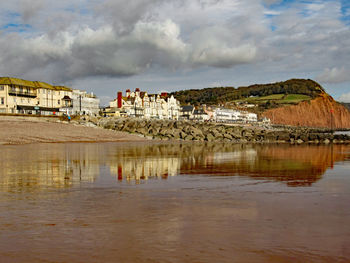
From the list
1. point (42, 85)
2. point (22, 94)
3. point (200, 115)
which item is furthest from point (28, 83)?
point (200, 115)

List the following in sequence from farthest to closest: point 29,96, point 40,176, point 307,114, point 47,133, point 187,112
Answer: point 307,114 → point 187,112 → point 29,96 → point 47,133 → point 40,176

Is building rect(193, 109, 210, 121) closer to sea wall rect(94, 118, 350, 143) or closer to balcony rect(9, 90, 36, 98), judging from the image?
sea wall rect(94, 118, 350, 143)

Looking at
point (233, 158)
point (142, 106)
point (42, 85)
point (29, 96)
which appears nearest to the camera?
point (233, 158)

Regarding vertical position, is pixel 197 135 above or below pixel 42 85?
below

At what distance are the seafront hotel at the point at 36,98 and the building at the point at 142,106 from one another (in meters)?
8.52

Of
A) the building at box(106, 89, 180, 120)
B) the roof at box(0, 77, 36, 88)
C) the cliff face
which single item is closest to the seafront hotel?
the roof at box(0, 77, 36, 88)

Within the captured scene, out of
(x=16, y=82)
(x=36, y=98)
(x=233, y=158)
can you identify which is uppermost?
(x=16, y=82)

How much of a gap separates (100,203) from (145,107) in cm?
9269

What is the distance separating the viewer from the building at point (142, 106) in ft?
298

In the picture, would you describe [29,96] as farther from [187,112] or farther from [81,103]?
[187,112]

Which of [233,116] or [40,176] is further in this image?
[233,116]

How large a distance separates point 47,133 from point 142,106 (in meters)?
53.2

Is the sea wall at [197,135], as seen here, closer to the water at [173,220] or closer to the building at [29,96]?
the building at [29,96]

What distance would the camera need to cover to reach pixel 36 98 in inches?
2972
